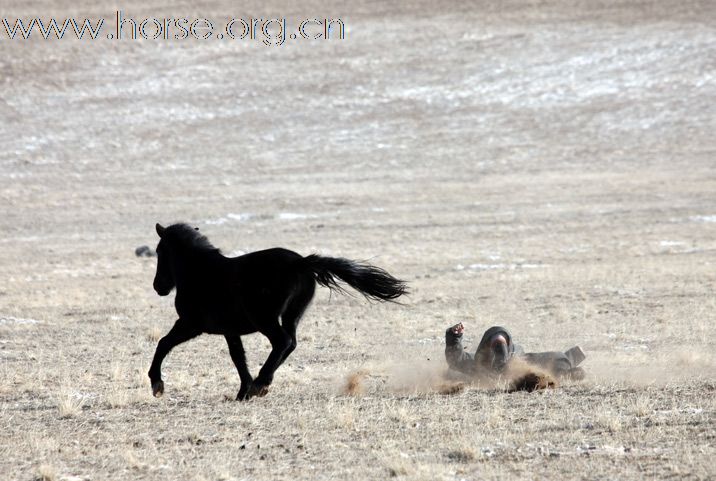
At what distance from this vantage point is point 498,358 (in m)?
9.41

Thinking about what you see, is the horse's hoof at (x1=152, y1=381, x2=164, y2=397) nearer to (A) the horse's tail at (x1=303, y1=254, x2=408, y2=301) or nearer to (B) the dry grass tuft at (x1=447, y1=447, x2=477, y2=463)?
(A) the horse's tail at (x1=303, y1=254, x2=408, y2=301)

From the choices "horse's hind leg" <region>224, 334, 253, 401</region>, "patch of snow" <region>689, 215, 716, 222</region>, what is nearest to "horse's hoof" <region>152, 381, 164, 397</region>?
"horse's hind leg" <region>224, 334, 253, 401</region>

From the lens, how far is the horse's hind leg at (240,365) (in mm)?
9116

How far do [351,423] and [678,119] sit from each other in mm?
37298

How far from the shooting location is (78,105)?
44688 millimetres

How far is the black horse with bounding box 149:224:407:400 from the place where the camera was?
29.2 ft

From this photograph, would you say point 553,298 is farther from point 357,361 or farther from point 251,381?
point 251,381

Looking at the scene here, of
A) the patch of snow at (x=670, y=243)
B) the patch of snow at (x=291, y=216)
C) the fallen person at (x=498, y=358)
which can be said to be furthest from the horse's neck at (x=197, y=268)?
the patch of snow at (x=291, y=216)

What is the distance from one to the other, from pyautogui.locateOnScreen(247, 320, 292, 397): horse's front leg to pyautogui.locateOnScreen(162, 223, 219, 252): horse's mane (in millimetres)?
1095

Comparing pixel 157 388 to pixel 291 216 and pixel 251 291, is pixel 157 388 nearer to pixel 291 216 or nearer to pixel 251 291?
pixel 251 291

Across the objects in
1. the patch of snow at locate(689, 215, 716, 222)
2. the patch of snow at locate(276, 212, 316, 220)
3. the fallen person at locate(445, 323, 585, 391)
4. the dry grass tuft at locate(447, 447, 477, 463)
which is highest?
the patch of snow at locate(276, 212, 316, 220)

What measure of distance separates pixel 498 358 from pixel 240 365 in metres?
2.31

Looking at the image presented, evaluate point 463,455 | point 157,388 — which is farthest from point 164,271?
point 463,455

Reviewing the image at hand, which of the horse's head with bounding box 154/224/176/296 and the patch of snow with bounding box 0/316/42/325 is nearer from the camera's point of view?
the horse's head with bounding box 154/224/176/296
